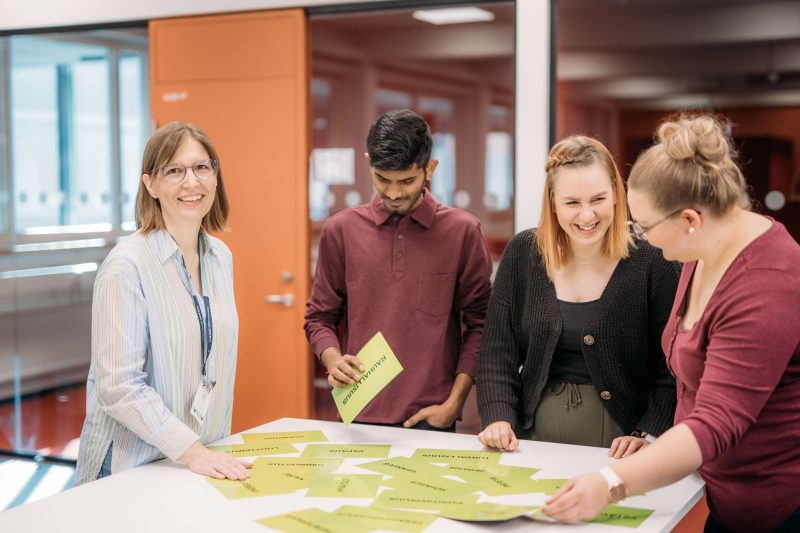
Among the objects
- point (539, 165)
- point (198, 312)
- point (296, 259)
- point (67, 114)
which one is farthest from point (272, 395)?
point (67, 114)

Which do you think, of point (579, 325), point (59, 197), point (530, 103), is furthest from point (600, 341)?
point (59, 197)

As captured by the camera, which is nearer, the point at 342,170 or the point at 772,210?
the point at 772,210

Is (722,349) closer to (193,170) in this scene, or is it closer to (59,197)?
(193,170)

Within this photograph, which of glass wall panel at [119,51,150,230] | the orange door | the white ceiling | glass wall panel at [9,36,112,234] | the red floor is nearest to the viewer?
the white ceiling

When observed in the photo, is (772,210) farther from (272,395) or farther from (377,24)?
(272,395)

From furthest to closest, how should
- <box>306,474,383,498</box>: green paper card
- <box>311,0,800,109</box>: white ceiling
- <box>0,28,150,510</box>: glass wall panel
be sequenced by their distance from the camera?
<box>0,28,150,510</box>: glass wall panel < <box>311,0,800,109</box>: white ceiling < <box>306,474,383,498</box>: green paper card

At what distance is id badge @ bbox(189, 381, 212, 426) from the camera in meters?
2.15

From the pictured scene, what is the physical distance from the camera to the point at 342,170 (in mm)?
4340

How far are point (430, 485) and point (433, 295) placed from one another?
0.81 m

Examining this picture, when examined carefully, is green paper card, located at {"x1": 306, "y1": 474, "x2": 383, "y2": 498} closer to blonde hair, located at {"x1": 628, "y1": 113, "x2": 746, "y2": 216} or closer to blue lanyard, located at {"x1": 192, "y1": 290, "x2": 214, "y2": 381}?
blue lanyard, located at {"x1": 192, "y1": 290, "x2": 214, "y2": 381}

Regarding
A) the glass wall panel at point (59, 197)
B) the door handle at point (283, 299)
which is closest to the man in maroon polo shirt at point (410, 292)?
the door handle at point (283, 299)

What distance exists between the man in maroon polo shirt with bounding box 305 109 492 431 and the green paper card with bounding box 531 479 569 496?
2.14 feet

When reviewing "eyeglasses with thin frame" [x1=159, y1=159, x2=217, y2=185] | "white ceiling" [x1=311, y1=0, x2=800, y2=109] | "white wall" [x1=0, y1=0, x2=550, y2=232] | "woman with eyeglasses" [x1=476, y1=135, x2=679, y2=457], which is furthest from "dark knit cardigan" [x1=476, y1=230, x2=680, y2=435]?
"white ceiling" [x1=311, y1=0, x2=800, y2=109]

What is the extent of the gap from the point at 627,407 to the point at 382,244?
2.90 ft
